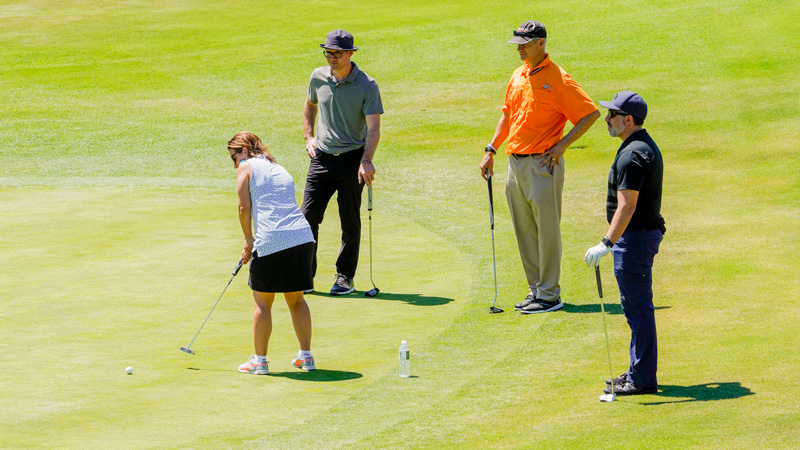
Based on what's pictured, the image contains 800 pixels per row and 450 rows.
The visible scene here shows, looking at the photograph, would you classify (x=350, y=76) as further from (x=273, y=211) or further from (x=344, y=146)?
(x=273, y=211)

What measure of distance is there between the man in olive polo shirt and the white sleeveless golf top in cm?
217

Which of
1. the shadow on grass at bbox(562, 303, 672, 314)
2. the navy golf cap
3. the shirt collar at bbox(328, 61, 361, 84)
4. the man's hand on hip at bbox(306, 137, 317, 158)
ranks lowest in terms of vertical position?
the shadow on grass at bbox(562, 303, 672, 314)

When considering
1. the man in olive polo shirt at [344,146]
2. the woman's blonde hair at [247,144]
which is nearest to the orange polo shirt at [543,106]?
the man in olive polo shirt at [344,146]

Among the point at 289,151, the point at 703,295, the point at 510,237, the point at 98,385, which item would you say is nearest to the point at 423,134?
the point at 289,151

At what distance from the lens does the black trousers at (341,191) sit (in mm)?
10227

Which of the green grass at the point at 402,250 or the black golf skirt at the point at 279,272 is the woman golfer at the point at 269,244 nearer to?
the black golf skirt at the point at 279,272

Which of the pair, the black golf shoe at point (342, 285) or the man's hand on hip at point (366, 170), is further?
the black golf shoe at point (342, 285)

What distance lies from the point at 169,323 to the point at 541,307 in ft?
10.4

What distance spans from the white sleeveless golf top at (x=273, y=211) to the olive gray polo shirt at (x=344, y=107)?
2.35 metres

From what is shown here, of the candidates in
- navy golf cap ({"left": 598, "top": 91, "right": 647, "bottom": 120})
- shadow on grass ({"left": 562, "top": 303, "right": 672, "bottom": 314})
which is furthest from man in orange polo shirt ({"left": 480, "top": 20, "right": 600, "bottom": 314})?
navy golf cap ({"left": 598, "top": 91, "right": 647, "bottom": 120})

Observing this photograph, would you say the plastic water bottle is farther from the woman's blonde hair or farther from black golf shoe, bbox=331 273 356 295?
black golf shoe, bbox=331 273 356 295

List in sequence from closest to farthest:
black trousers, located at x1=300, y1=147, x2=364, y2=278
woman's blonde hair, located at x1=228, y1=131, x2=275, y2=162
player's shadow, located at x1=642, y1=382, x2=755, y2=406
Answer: player's shadow, located at x1=642, y1=382, x2=755, y2=406
woman's blonde hair, located at x1=228, y1=131, x2=275, y2=162
black trousers, located at x1=300, y1=147, x2=364, y2=278

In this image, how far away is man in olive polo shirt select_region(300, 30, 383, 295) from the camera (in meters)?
10.1

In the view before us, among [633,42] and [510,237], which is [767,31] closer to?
[633,42]
